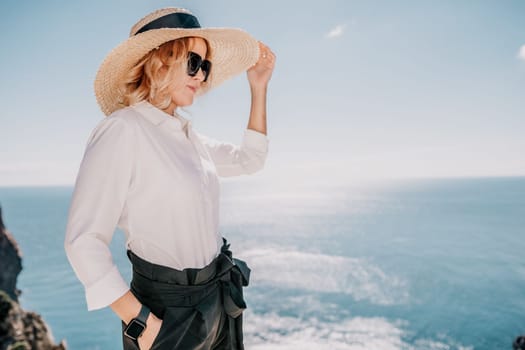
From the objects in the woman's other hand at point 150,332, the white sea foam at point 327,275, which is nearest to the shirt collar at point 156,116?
the woman's other hand at point 150,332

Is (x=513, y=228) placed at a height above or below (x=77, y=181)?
below

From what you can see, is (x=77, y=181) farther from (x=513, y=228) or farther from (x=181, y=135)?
(x=513, y=228)

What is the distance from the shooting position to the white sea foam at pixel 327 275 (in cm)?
5753

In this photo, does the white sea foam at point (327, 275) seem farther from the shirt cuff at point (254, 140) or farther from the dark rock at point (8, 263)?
the shirt cuff at point (254, 140)

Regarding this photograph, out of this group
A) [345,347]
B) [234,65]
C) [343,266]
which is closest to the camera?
[234,65]

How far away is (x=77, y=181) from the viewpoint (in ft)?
4.50

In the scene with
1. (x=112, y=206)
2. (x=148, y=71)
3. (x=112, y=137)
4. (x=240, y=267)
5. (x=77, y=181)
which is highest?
(x=148, y=71)

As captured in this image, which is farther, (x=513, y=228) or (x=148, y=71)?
(x=513, y=228)

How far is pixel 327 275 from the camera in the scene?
215ft

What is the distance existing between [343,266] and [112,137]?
73.5m

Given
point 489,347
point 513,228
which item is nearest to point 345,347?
point 489,347

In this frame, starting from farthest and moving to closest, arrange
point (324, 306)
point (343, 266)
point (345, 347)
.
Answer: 1. point (343, 266)
2. point (324, 306)
3. point (345, 347)

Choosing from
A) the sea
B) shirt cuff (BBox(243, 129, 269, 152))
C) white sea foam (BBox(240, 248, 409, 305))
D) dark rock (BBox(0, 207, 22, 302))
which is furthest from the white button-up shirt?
white sea foam (BBox(240, 248, 409, 305))

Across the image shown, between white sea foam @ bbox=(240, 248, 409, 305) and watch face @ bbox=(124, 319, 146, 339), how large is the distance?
2300 inches
